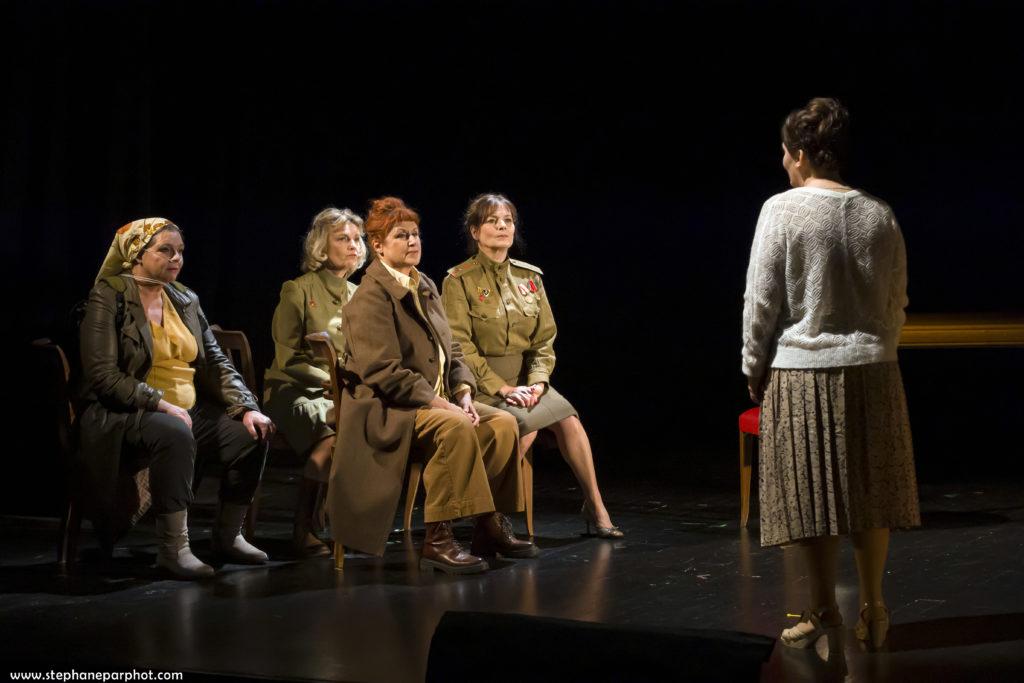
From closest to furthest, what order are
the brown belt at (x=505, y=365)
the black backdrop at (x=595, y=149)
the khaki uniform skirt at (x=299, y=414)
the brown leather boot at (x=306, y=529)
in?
the brown leather boot at (x=306, y=529)
the khaki uniform skirt at (x=299, y=414)
the brown belt at (x=505, y=365)
the black backdrop at (x=595, y=149)

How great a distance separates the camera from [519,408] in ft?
15.8

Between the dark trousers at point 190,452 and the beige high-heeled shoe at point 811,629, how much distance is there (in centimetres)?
202

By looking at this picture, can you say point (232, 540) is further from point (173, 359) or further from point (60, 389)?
point (60, 389)

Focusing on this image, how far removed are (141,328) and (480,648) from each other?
8.12ft

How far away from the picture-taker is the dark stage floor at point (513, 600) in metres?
3.22

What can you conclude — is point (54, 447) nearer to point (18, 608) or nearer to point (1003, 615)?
point (18, 608)

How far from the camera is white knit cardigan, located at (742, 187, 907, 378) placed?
3119 mm

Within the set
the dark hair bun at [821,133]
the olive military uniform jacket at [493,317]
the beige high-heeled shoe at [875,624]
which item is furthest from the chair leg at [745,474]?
the dark hair bun at [821,133]

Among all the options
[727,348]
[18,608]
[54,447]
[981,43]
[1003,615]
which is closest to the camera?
[1003,615]

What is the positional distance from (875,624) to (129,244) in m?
2.64

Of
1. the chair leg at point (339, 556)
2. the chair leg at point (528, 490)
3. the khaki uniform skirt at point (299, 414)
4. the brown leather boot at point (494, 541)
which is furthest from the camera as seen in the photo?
the chair leg at point (528, 490)

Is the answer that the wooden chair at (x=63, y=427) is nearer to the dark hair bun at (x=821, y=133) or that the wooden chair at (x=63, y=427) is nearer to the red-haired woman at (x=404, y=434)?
the red-haired woman at (x=404, y=434)

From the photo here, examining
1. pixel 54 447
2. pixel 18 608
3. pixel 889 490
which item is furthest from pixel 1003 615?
pixel 54 447

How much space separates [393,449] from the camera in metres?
4.36
